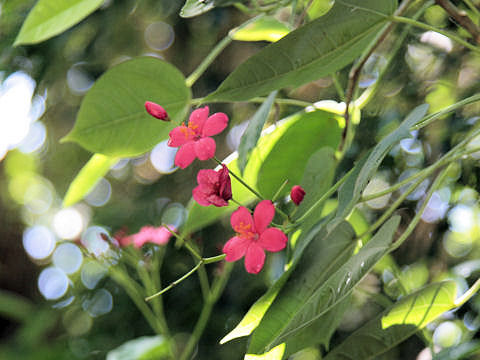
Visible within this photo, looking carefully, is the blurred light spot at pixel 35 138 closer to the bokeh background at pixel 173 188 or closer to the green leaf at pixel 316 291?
the bokeh background at pixel 173 188

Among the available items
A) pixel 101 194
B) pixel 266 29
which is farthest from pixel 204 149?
pixel 101 194

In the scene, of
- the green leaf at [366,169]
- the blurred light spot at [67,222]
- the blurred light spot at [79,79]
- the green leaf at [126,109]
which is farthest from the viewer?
the blurred light spot at [67,222]

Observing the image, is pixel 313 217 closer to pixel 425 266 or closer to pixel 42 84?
pixel 425 266

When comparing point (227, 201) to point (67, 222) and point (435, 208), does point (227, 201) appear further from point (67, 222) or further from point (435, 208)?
point (67, 222)

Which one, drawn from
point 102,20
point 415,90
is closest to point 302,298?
point 415,90

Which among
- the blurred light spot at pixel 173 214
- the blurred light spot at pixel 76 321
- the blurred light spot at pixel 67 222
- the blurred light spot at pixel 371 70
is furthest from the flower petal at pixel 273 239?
the blurred light spot at pixel 67 222

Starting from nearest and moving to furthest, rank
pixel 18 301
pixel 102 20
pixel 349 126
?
pixel 349 126 < pixel 102 20 < pixel 18 301

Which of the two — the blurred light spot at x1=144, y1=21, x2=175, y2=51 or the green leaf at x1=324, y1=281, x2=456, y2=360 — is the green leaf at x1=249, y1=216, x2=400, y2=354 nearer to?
the green leaf at x1=324, y1=281, x2=456, y2=360
